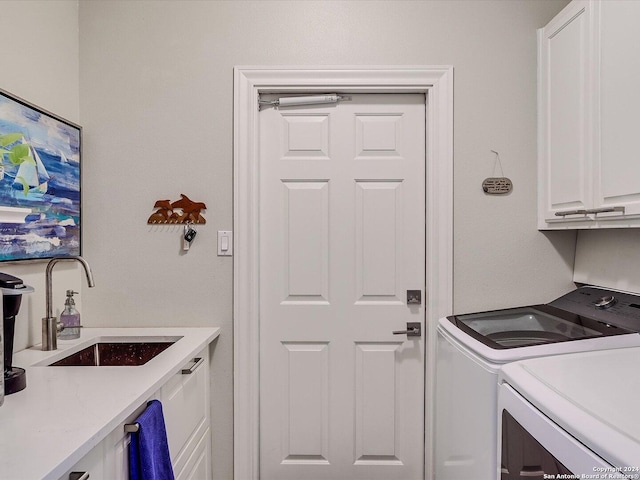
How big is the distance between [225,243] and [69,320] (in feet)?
2.27

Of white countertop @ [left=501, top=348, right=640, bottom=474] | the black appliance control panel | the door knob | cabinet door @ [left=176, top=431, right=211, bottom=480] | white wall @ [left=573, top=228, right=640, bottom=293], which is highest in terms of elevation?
white wall @ [left=573, top=228, right=640, bottom=293]

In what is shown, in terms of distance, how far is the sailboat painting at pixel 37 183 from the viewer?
5.00 ft

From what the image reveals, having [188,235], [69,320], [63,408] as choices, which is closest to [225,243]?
[188,235]

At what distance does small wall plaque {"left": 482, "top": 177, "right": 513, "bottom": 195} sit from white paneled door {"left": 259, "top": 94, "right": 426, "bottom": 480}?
0.95 feet

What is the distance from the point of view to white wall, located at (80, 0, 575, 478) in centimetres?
201

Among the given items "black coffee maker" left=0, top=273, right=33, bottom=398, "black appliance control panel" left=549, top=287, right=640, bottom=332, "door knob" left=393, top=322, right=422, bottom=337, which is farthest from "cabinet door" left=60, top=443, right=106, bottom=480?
"black appliance control panel" left=549, top=287, right=640, bottom=332

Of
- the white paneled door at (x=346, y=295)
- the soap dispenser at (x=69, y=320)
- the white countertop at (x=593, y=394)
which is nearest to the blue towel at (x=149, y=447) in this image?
the soap dispenser at (x=69, y=320)

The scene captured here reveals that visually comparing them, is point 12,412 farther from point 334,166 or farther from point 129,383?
point 334,166

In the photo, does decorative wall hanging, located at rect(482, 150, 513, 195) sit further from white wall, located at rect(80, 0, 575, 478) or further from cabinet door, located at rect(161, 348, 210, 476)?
cabinet door, located at rect(161, 348, 210, 476)

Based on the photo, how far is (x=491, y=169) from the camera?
79.3 inches

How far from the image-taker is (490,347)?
1.40 m

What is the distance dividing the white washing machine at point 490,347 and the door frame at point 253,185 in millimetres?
259

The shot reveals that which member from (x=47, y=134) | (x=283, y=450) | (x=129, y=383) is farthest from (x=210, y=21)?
(x=283, y=450)

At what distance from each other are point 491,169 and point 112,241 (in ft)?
5.78
